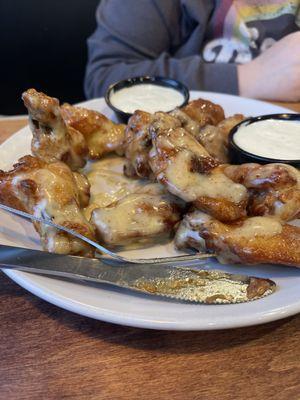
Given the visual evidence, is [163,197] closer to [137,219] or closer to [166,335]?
[137,219]

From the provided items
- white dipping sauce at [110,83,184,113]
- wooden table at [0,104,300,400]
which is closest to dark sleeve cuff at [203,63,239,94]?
white dipping sauce at [110,83,184,113]

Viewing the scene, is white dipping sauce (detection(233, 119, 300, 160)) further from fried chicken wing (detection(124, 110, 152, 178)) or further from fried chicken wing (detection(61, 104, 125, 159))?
fried chicken wing (detection(61, 104, 125, 159))

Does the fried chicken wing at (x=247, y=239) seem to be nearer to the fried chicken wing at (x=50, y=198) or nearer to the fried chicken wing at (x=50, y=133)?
the fried chicken wing at (x=50, y=198)

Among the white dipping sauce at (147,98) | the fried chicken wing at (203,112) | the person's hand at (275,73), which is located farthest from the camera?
the person's hand at (275,73)

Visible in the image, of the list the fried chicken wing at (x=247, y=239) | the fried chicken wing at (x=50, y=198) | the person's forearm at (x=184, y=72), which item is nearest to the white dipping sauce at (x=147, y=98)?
the person's forearm at (x=184, y=72)

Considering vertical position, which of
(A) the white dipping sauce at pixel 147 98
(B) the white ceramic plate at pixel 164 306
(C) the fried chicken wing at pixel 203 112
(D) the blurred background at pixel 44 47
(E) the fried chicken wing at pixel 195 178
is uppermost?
(E) the fried chicken wing at pixel 195 178

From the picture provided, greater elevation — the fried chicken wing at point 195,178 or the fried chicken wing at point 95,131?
the fried chicken wing at point 195,178

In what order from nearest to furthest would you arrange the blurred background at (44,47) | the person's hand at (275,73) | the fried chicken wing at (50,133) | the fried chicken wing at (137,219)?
the fried chicken wing at (137,219)
the fried chicken wing at (50,133)
the person's hand at (275,73)
the blurred background at (44,47)

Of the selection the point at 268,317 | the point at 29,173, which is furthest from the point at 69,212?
the point at 268,317
